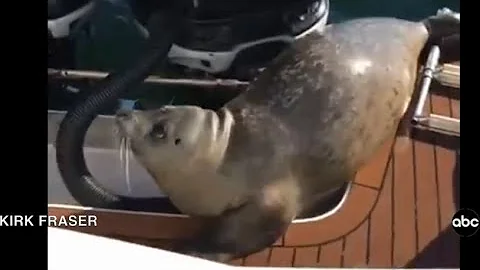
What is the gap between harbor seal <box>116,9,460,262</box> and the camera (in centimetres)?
134

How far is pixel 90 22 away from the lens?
1.36 metres

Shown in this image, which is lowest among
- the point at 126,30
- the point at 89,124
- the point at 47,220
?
the point at 47,220

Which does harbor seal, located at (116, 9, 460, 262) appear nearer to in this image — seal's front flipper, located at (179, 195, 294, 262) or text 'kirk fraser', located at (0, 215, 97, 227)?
seal's front flipper, located at (179, 195, 294, 262)

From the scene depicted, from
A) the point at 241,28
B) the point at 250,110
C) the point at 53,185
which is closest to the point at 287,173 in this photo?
the point at 250,110

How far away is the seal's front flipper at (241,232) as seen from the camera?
53.0 inches

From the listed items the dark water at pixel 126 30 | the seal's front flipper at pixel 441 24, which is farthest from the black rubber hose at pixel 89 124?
the seal's front flipper at pixel 441 24

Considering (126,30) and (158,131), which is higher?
(126,30)

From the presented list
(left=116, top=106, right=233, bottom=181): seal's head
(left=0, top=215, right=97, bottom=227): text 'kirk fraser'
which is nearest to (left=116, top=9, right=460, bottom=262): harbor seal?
(left=116, top=106, right=233, bottom=181): seal's head

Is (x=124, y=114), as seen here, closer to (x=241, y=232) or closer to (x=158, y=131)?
(x=158, y=131)
